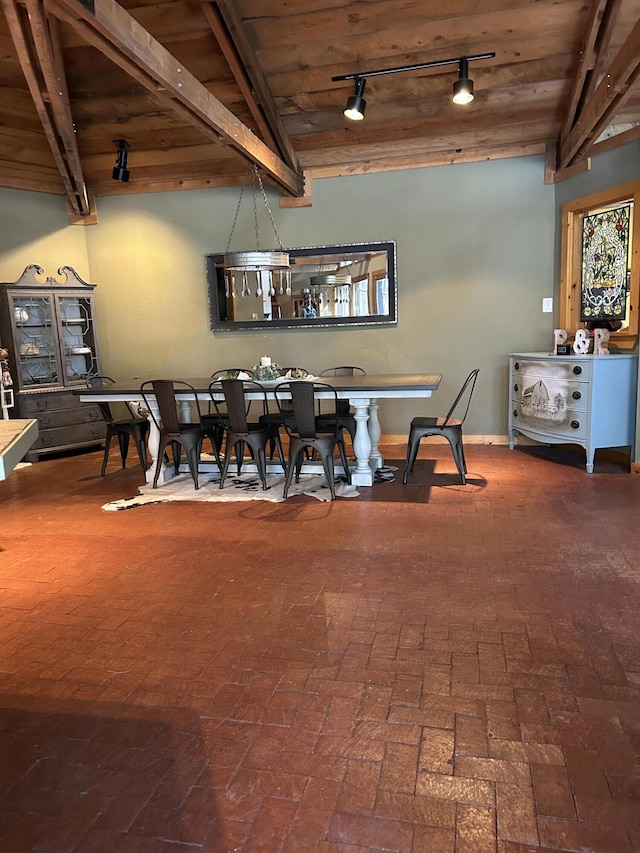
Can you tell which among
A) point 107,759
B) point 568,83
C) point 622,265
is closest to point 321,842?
point 107,759

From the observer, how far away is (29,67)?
4.49m

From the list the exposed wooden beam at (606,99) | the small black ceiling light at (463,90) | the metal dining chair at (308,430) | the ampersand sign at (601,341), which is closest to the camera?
the exposed wooden beam at (606,99)

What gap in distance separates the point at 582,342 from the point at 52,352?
5.32m

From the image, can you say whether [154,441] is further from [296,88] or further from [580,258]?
[580,258]

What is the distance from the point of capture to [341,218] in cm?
629

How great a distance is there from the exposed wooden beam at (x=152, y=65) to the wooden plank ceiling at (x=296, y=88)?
13 mm

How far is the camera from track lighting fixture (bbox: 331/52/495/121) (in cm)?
448

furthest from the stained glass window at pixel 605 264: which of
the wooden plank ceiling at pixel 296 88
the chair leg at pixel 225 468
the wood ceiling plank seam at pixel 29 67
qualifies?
the wood ceiling plank seam at pixel 29 67

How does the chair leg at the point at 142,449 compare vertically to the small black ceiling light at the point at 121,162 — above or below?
below

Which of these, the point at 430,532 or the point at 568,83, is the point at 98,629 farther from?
the point at 568,83

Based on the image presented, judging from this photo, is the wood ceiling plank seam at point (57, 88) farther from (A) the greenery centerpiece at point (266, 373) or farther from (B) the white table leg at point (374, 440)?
(B) the white table leg at point (374, 440)

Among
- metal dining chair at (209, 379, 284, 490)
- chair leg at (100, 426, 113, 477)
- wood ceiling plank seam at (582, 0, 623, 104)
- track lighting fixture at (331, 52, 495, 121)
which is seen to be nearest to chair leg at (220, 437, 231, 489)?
metal dining chair at (209, 379, 284, 490)

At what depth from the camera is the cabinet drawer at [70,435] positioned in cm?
618

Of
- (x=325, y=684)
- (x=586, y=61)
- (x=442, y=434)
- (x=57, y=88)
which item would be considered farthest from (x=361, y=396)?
(x=57, y=88)
